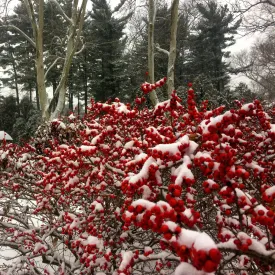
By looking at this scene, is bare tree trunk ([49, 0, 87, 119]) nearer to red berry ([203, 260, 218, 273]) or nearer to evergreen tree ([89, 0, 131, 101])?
red berry ([203, 260, 218, 273])

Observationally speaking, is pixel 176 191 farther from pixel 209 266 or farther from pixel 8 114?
pixel 8 114

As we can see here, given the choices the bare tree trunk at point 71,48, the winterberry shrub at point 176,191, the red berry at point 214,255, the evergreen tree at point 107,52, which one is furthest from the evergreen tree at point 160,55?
the red berry at point 214,255

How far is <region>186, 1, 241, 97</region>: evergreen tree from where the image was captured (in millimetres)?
25047

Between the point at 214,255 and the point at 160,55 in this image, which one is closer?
the point at 214,255

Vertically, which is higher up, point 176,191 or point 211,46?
point 211,46

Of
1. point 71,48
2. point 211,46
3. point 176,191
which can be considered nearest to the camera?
point 176,191

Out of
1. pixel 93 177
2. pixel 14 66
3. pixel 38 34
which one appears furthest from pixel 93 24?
pixel 93 177

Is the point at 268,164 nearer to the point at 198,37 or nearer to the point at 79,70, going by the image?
the point at 198,37

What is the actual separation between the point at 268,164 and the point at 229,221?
771 mm

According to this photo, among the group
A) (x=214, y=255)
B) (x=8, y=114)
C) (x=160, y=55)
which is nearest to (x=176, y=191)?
(x=214, y=255)

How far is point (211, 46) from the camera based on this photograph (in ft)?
83.7

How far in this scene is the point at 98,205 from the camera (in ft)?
10.1

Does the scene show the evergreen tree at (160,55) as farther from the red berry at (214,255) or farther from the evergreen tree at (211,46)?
the red berry at (214,255)

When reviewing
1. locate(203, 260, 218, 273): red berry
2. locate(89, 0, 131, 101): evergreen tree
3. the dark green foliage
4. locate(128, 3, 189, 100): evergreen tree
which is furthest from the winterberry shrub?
the dark green foliage
